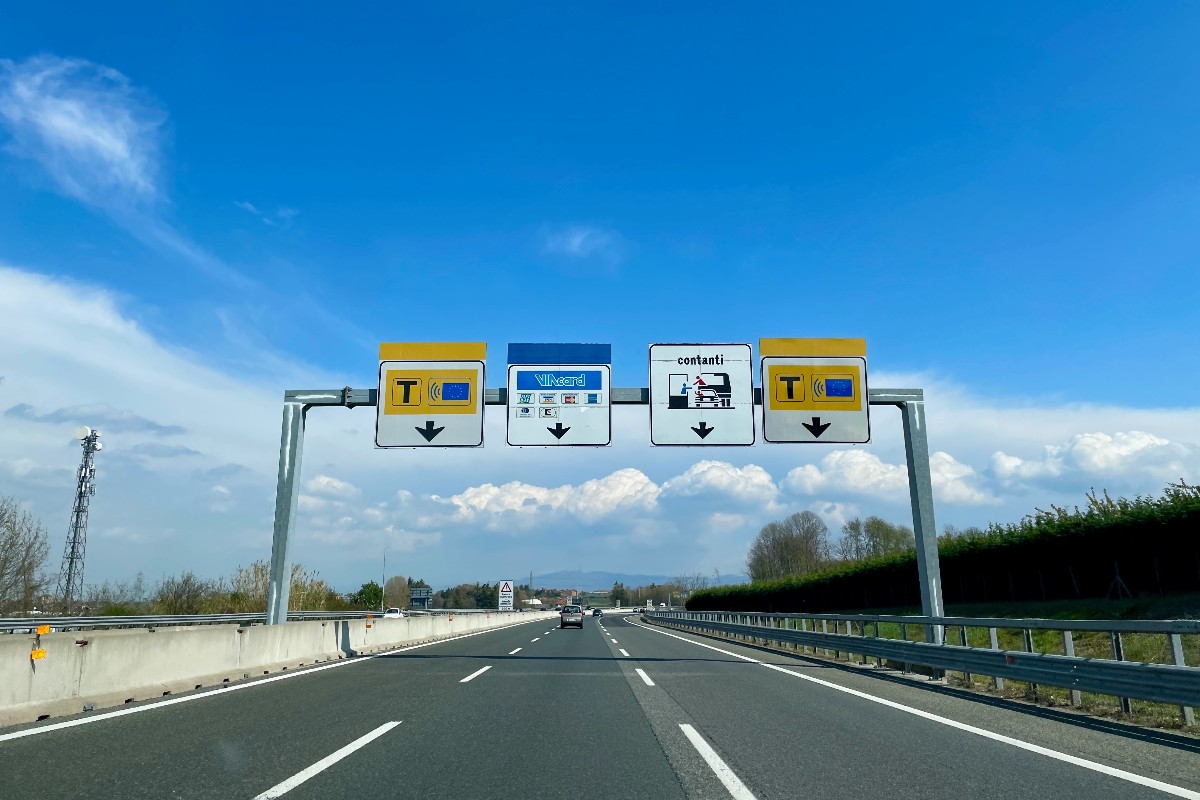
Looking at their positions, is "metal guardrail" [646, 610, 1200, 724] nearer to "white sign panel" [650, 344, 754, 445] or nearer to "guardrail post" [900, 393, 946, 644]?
"guardrail post" [900, 393, 946, 644]

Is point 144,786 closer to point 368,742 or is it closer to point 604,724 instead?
point 368,742

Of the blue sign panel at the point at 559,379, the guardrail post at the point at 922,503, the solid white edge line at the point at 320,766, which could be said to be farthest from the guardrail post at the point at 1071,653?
the blue sign panel at the point at 559,379

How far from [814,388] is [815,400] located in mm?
289

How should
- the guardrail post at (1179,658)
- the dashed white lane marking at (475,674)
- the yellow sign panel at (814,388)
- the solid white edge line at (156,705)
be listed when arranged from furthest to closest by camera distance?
the yellow sign panel at (814,388) → the dashed white lane marking at (475,674) → the guardrail post at (1179,658) → the solid white edge line at (156,705)

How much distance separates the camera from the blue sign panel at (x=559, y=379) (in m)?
19.1

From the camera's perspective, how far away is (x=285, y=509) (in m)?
19.0

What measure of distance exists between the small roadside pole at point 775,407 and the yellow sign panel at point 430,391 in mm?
34

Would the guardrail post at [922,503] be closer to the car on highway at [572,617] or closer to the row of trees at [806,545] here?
the car on highway at [572,617]

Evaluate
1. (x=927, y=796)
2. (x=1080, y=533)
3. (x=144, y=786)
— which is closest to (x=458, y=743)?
(x=144, y=786)

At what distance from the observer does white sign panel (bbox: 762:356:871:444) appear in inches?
733

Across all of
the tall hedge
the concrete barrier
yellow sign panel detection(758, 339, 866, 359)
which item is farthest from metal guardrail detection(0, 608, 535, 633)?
the tall hedge

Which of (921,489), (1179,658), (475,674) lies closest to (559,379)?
(475,674)

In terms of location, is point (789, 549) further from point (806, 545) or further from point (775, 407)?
point (775, 407)

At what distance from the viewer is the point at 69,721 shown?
8.81 meters
